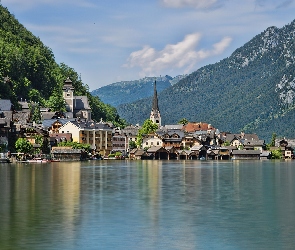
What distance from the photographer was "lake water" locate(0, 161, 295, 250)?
34.2 m

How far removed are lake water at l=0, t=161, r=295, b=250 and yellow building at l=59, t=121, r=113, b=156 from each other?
112841 millimetres

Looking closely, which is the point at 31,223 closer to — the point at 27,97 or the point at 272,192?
the point at 272,192

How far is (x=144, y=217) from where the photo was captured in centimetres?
4238

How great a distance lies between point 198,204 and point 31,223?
564 inches

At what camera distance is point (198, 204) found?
50000 mm

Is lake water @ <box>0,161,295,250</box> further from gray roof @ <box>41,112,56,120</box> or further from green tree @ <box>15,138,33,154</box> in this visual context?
gray roof @ <box>41,112,56,120</box>

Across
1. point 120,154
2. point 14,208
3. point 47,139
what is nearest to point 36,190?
point 14,208

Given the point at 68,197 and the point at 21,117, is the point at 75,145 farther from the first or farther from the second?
the point at 68,197

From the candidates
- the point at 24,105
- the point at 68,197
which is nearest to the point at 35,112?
the point at 24,105

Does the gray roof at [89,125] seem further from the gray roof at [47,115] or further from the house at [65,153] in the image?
the house at [65,153]

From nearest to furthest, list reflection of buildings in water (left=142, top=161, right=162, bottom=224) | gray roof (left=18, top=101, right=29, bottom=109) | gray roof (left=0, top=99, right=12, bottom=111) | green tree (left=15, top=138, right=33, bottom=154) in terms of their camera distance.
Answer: reflection of buildings in water (left=142, top=161, right=162, bottom=224) → green tree (left=15, top=138, right=33, bottom=154) → gray roof (left=0, top=99, right=12, bottom=111) → gray roof (left=18, top=101, right=29, bottom=109)

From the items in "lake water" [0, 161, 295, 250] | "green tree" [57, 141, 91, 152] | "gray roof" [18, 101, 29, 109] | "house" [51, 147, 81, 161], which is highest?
"gray roof" [18, 101, 29, 109]

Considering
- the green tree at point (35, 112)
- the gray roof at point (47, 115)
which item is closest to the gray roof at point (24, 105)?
the green tree at point (35, 112)

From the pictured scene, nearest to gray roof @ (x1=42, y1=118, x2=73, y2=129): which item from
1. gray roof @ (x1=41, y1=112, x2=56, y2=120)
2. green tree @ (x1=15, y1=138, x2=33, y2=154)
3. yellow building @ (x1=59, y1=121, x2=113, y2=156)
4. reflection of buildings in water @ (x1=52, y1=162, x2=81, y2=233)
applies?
yellow building @ (x1=59, y1=121, x2=113, y2=156)
